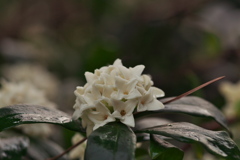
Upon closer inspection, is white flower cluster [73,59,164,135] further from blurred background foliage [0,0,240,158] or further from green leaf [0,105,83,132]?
blurred background foliage [0,0,240,158]

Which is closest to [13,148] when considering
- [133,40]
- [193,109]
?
[193,109]

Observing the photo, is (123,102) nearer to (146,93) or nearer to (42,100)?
(146,93)

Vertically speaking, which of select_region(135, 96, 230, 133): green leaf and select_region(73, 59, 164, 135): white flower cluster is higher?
select_region(73, 59, 164, 135): white flower cluster

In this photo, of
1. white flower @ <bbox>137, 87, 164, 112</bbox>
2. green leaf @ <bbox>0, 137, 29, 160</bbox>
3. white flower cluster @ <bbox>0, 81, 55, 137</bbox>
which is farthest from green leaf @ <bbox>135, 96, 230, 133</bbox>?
white flower cluster @ <bbox>0, 81, 55, 137</bbox>

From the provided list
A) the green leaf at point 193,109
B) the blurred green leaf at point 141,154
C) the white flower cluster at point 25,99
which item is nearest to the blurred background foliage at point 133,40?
the white flower cluster at point 25,99

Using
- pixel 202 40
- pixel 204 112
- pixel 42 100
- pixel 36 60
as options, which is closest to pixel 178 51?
pixel 202 40

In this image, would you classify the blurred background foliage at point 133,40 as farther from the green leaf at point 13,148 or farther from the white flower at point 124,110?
the white flower at point 124,110
